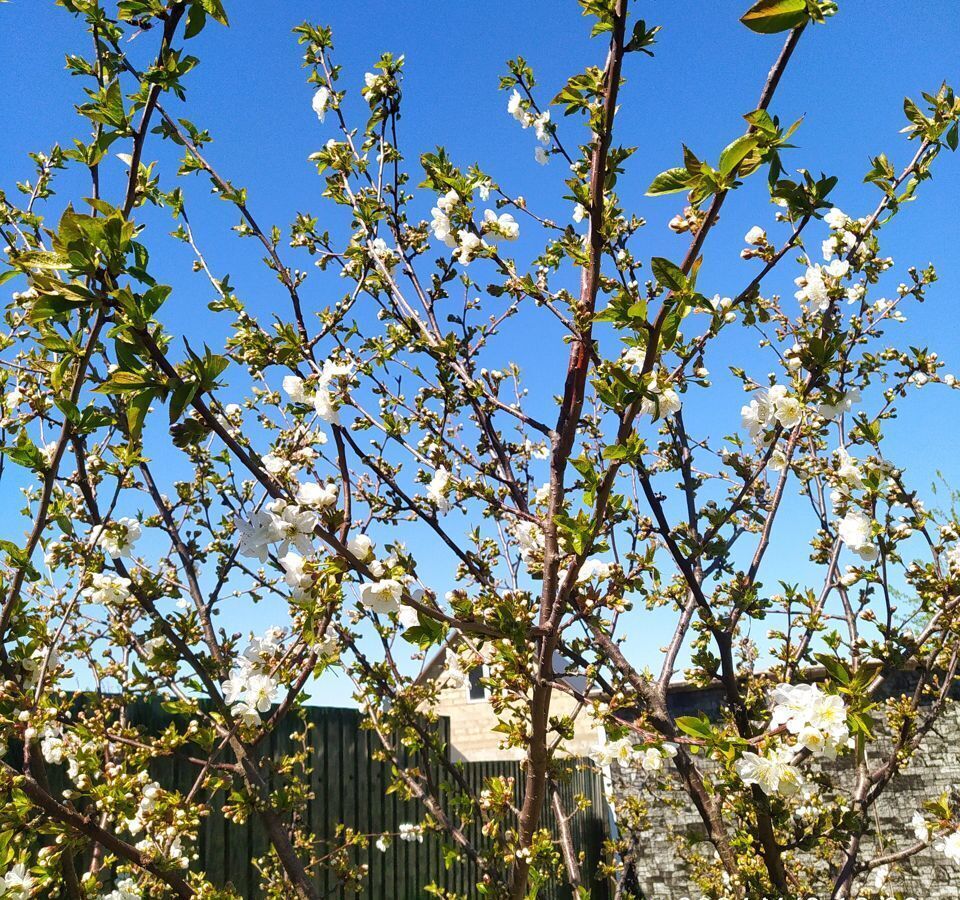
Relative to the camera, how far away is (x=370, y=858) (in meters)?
5.17

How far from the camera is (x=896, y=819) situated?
618 cm

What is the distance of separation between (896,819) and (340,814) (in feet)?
14.7

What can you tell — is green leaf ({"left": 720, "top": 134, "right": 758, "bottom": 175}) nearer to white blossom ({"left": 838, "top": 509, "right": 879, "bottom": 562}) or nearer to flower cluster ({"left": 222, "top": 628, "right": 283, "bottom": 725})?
white blossom ({"left": 838, "top": 509, "right": 879, "bottom": 562})

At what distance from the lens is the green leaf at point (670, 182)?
1235 millimetres

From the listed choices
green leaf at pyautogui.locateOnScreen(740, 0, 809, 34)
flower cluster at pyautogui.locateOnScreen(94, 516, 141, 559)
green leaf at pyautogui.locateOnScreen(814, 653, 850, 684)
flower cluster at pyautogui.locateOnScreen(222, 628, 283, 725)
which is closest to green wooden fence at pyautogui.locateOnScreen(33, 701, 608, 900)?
flower cluster at pyautogui.locateOnScreen(94, 516, 141, 559)

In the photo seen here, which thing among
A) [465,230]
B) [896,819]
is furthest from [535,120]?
[896,819]

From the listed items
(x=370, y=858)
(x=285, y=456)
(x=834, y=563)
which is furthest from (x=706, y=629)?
(x=370, y=858)

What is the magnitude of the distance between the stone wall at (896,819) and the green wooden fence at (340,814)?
1039mm

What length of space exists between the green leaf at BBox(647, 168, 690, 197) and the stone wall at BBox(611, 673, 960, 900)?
4955 mm

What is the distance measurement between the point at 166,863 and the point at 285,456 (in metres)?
1.11

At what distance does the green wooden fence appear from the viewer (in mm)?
3920

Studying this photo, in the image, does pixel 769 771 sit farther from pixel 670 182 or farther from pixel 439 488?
pixel 670 182

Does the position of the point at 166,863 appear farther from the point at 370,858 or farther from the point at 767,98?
the point at 370,858

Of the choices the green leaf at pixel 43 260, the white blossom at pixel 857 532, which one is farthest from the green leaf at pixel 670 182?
the white blossom at pixel 857 532
